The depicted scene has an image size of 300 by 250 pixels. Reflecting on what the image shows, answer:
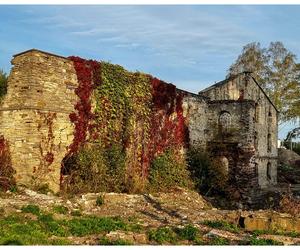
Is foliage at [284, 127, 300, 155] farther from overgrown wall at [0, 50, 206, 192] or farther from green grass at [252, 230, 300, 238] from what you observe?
green grass at [252, 230, 300, 238]

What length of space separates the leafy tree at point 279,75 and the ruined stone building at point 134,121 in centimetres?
1199

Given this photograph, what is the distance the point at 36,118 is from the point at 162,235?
23.2ft

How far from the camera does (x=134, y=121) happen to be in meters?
19.3

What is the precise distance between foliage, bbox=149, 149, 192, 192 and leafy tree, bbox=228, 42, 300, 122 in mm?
22589

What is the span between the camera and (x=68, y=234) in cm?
1008

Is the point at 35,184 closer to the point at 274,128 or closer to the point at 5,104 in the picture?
the point at 5,104

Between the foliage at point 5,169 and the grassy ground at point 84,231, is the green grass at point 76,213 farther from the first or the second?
the foliage at point 5,169

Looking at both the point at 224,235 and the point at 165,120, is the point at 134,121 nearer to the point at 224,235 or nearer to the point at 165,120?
the point at 165,120

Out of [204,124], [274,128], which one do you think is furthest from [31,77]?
[274,128]

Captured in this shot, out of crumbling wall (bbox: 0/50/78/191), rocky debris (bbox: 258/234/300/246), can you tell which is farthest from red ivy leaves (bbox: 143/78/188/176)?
rocky debris (bbox: 258/234/300/246)

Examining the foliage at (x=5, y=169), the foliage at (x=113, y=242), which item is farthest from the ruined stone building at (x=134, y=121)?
the foliage at (x=113, y=242)

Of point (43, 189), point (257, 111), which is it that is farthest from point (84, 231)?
point (257, 111)

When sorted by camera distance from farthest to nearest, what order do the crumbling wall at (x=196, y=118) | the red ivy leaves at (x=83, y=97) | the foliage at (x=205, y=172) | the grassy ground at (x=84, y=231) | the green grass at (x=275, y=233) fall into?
1. the crumbling wall at (x=196, y=118)
2. the foliage at (x=205, y=172)
3. the red ivy leaves at (x=83, y=97)
4. the green grass at (x=275, y=233)
5. the grassy ground at (x=84, y=231)

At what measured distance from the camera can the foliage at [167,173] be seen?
20031 mm
